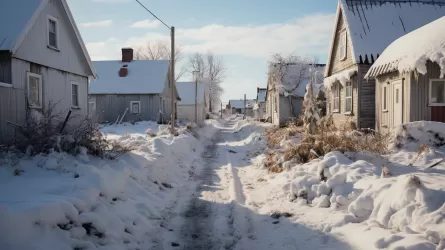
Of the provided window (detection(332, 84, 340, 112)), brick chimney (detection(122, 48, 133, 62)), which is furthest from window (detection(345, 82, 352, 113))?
brick chimney (detection(122, 48, 133, 62))

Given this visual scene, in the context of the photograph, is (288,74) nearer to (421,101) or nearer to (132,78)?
(132,78)

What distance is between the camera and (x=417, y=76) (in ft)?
37.2

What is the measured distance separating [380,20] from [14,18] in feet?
53.0

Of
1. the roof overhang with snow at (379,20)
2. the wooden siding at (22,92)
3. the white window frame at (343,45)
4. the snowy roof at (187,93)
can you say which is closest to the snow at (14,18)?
the wooden siding at (22,92)

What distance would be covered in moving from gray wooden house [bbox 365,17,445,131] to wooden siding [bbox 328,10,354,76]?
4081mm

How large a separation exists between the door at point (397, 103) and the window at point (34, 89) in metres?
13.0

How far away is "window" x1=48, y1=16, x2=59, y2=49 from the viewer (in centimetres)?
1425

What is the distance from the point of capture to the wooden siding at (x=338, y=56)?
1781 centimetres

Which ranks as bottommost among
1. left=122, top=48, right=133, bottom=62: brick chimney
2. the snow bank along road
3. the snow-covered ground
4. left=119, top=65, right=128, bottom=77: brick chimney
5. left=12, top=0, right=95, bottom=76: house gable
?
the snow bank along road

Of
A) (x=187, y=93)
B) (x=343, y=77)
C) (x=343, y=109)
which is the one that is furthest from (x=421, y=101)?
(x=187, y=93)

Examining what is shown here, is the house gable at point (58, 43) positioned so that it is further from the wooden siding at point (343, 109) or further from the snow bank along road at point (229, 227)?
the wooden siding at point (343, 109)

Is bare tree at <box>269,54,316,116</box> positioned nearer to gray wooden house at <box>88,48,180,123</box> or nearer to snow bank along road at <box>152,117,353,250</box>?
gray wooden house at <box>88,48,180,123</box>

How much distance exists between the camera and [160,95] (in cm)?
3256

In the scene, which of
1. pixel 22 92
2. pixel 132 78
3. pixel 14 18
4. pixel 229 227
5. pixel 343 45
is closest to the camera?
pixel 229 227
